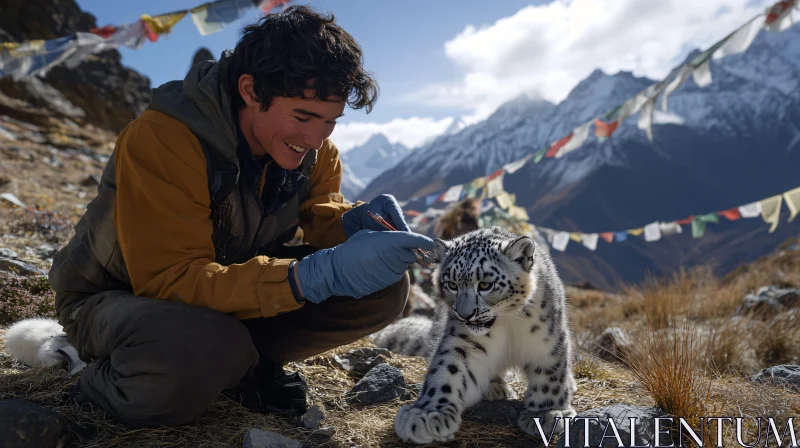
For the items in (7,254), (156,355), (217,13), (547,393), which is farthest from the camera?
(217,13)

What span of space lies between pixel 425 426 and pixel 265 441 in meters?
0.76

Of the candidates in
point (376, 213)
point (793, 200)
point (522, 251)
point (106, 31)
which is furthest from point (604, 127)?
point (106, 31)

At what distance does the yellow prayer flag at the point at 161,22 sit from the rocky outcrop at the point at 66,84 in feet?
55.9

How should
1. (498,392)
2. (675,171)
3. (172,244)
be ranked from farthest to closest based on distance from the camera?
(675,171) < (498,392) < (172,244)

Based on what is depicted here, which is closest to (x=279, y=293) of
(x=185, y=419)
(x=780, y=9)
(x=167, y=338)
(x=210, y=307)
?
(x=210, y=307)

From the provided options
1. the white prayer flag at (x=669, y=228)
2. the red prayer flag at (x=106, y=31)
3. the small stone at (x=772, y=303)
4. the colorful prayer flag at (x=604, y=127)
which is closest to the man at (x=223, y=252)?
the small stone at (x=772, y=303)

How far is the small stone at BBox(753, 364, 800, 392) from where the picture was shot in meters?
3.38

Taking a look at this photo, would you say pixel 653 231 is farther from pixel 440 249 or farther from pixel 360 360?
pixel 440 249

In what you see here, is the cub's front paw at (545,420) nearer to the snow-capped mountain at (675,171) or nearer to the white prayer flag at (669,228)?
the white prayer flag at (669,228)

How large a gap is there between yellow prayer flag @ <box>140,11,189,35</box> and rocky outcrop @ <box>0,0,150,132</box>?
17.0 m

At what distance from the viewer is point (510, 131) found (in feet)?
641

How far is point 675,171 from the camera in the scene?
4892 inches

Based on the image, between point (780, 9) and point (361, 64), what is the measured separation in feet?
30.2

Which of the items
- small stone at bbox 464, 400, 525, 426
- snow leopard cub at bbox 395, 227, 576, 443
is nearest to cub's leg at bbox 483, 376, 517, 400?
small stone at bbox 464, 400, 525, 426
